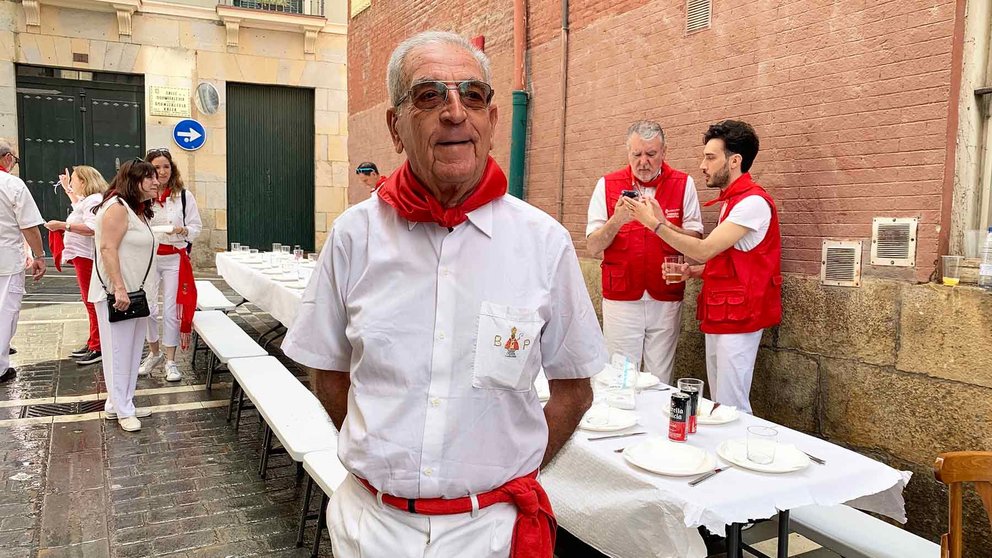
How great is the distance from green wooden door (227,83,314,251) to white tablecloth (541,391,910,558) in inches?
565

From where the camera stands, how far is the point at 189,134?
590 inches

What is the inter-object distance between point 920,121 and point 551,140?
382 cm

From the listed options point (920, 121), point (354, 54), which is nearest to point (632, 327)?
point (920, 121)

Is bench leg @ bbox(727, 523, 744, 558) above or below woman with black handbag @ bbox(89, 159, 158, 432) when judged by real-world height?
below

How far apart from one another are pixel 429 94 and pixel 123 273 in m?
4.40

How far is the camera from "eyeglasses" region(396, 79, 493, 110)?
1560 mm

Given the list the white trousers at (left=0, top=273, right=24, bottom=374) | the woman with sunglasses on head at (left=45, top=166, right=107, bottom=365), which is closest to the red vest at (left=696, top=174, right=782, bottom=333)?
the woman with sunglasses on head at (left=45, top=166, right=107, bottom=365)

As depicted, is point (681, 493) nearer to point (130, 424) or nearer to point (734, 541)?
point (734, 541)

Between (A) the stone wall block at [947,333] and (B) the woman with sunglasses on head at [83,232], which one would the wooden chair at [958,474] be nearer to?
(A) the stone wall block at [947,333]

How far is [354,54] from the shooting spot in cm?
1251

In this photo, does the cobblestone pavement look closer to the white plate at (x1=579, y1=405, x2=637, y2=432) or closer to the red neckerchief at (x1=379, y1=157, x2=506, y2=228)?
the white plate at (x1=579, y1=405, x2=637, y2=432)

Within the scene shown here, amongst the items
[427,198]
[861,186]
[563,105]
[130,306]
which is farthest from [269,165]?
[427,198]

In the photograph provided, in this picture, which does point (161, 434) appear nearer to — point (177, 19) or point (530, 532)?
point (530, 532)

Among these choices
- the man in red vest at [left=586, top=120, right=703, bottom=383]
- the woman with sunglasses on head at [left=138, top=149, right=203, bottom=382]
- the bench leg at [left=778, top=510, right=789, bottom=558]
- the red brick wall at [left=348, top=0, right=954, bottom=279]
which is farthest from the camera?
the woman with sunglasses on head at [left=138, top=149, right=203, bottom=382]
